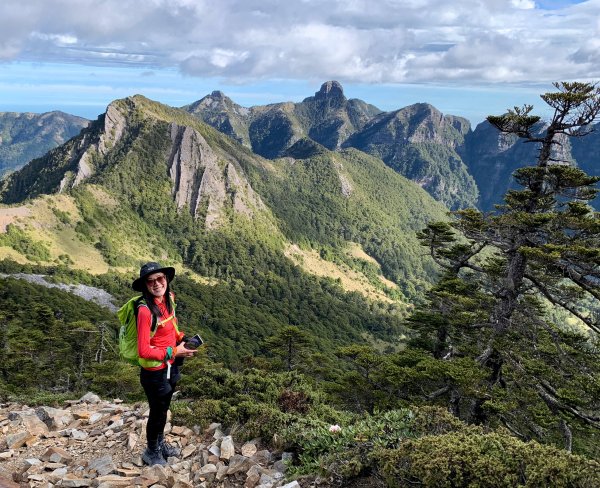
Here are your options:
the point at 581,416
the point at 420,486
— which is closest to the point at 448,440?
the point at 420,486

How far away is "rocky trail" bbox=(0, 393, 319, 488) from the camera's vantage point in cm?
766

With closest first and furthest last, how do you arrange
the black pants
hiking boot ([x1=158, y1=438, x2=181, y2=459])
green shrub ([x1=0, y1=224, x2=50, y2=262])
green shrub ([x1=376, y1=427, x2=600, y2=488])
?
green shrub ([x1=376, y1=427, x2=600, y2=488]) < the black pants < hiking boot ([x1=158, y1=438, x2=181, y2=459]) < green shrub ([x1=0, y1=224, x2=50, y2=262])

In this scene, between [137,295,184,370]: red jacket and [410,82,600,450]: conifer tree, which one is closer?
[137,295,184,370]: red jacket

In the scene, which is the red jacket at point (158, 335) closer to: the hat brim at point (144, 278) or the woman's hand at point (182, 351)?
the woman's hand at point (182, 351)

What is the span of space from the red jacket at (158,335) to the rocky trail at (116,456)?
82.3 inches

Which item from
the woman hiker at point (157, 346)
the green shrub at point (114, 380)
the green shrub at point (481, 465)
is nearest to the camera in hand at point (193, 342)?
the woman hiker at point (157, 346)

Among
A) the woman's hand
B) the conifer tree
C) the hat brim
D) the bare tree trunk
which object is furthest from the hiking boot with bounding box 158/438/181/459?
the bare tree trunk

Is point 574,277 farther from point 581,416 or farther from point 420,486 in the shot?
point 420,486

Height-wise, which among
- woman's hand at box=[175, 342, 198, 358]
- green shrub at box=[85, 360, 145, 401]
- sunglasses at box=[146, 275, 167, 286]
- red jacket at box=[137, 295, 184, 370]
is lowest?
green shrub at box=[85, 360, 145, 401]

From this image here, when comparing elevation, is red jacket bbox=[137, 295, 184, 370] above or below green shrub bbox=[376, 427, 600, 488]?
above

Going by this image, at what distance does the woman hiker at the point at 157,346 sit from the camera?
7250mm

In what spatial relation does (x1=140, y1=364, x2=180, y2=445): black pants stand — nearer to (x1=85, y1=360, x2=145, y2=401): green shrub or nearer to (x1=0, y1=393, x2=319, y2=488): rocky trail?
(x1=0, y1=393, x2=319, y2=488): rocky trail

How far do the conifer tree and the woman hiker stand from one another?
37.2 feet

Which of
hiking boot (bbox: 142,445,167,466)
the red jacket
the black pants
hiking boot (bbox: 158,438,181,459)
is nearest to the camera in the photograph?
the red jacket
